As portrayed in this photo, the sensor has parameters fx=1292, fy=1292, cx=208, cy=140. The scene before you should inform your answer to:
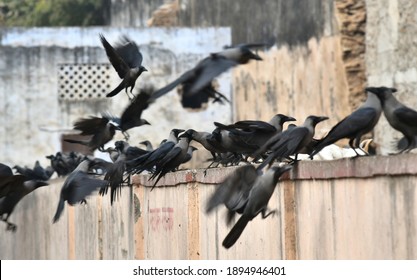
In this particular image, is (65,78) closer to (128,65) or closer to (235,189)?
(128,65)

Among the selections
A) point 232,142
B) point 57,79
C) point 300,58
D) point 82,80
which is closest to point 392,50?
point 300,58

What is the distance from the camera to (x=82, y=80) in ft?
90.7

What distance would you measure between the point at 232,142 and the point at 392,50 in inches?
465

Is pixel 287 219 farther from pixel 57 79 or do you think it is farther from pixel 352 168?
pixel 57 79

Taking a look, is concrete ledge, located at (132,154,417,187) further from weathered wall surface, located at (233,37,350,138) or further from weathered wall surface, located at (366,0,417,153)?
weathered wall surface, located at (233,37,350,138)

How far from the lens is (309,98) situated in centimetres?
2522

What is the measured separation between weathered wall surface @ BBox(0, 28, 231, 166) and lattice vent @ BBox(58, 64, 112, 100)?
0.33 ft

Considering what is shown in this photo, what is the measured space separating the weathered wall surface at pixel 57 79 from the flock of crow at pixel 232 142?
1324 centimetres

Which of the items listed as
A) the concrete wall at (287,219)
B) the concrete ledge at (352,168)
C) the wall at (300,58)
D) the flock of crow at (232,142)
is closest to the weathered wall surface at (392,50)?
the wall at (300,58)

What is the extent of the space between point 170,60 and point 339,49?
5062mm

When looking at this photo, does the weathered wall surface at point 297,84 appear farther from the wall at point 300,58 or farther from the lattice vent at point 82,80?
the lattice vent at point 82,80

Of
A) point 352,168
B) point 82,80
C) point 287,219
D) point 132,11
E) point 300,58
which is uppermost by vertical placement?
Result: point 132,11

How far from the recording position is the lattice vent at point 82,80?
27.7 meters
